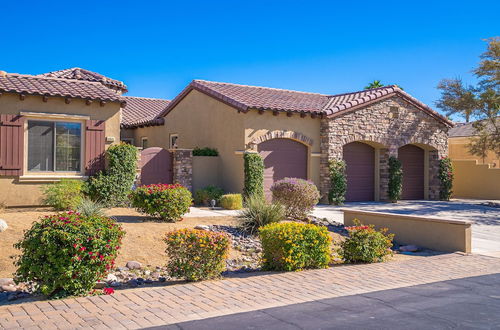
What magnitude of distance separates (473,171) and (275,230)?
2216 centimetres

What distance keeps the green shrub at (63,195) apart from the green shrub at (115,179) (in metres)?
0.84

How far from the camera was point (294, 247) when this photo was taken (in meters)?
8.59

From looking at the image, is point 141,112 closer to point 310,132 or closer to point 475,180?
point 310,132

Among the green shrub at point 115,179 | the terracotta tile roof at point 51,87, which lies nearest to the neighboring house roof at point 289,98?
the green shrub at point 115,179

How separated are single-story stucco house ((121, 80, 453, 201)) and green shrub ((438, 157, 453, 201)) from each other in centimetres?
28

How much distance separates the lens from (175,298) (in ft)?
22.3

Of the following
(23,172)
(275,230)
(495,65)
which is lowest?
(275,230)

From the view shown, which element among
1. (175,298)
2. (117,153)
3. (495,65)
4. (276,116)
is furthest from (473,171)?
(175,298)

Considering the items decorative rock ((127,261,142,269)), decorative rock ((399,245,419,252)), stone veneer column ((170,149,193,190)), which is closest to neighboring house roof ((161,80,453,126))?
stone veneer column ((170,149,193,190))

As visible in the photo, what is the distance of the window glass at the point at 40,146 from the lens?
1487 centimetres

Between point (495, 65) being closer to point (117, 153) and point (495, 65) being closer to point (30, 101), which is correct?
point (117, 153)

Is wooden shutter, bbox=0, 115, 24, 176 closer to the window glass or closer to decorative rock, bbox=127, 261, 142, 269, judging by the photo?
the window glass

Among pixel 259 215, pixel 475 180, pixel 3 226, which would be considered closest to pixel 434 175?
pixel 475 180

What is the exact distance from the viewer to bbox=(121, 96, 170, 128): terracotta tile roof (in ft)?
81.7
